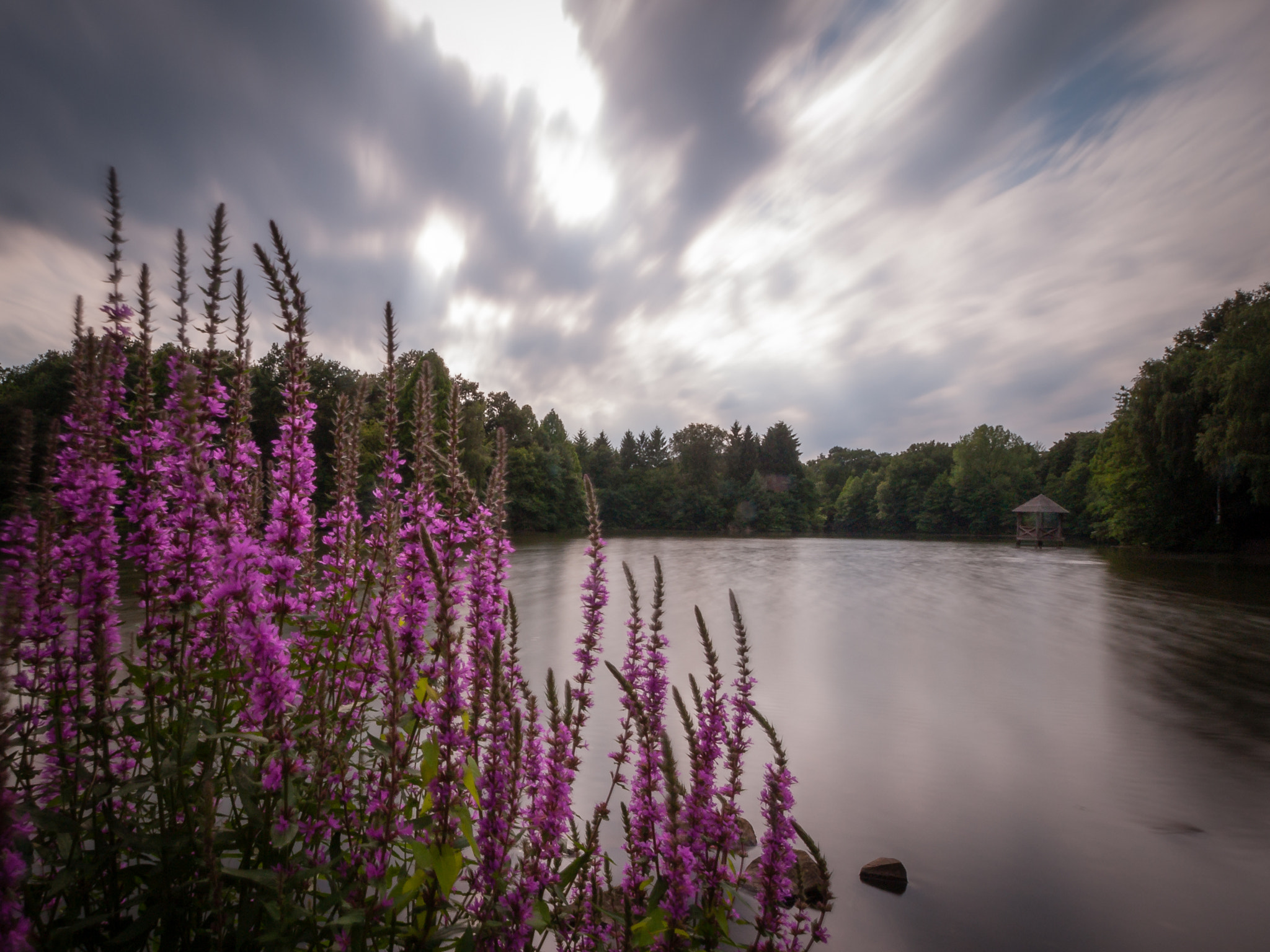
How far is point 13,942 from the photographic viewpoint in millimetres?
993

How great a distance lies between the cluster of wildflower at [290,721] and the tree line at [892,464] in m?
0.32

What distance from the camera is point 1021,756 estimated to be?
572cm

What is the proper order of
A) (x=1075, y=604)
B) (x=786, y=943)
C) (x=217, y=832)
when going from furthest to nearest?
(x=1075, y=604)
(x=786, y=943)
(x=217, y=832)

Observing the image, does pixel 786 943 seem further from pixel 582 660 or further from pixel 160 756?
pixel 160 756

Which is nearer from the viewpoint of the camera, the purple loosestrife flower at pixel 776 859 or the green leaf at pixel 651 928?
the green leaf at pixel 651 928

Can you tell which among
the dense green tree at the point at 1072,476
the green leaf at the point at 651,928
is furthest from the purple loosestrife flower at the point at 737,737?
the dense green tree at the point at 1072,476

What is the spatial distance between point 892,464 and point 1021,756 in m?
83.3

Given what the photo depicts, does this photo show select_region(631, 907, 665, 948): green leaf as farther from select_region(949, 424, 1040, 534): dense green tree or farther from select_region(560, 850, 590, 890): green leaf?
select_region(949, 424, 1040, 534): dense green tree

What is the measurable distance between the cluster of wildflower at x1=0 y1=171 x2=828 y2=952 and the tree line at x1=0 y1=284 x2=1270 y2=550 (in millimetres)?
318

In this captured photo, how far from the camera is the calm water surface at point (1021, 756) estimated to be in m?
3.48

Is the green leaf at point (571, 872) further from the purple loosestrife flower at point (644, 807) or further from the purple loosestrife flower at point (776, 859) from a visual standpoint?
the purple loosestrife flower at point (776, 859)

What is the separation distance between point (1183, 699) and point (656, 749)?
9.65m

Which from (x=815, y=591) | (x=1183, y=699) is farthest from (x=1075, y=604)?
(x=1183, y=699)

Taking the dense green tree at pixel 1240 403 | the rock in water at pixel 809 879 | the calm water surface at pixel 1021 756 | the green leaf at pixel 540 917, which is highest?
the dense green tree at pixel 1240 403
